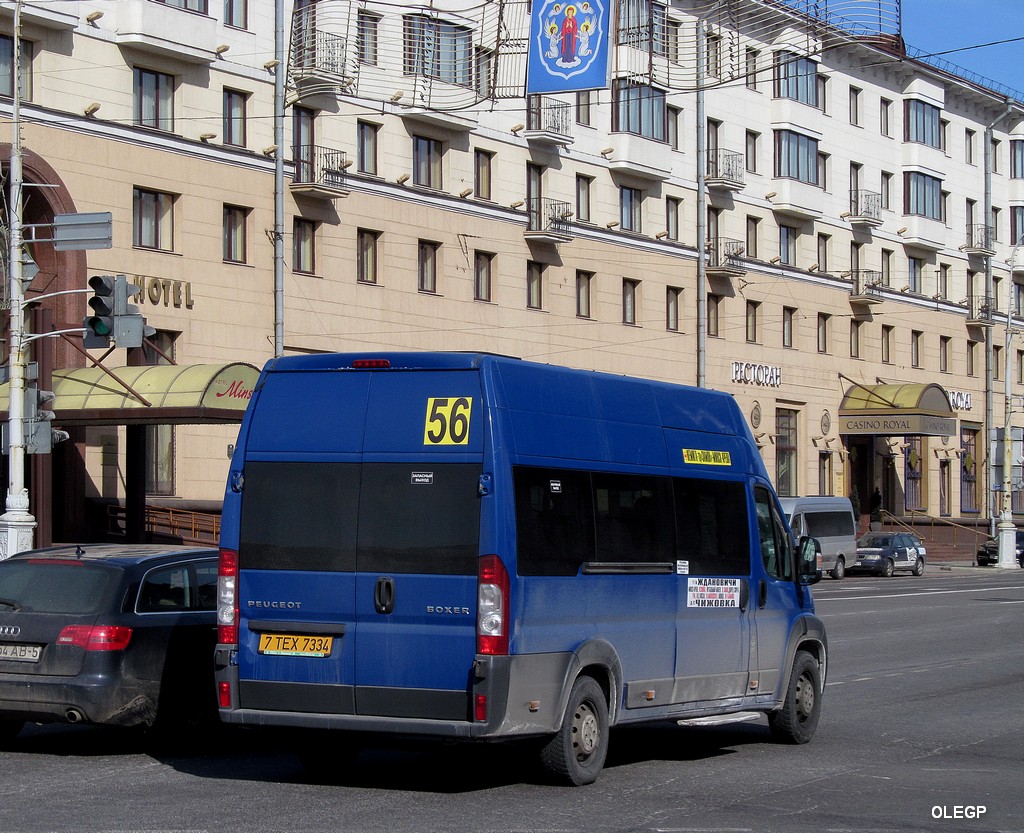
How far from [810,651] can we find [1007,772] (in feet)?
6.90

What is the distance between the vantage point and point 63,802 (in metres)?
9.24

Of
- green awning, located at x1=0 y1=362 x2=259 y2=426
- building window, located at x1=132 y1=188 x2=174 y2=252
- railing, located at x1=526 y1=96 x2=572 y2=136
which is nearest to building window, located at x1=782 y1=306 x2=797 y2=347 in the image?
railing, located at x1=526 y1=96 x2=572 y2=136

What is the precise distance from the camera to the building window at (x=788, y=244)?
58.8 meters

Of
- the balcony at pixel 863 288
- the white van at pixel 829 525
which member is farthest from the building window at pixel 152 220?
the balcony at pixel 863 288

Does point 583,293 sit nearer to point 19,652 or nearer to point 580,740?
point 19,652

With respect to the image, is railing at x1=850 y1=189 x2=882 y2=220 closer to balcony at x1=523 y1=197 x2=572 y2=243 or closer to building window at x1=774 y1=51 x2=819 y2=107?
building window at x1=774 y1=51 x2=819 y2=107

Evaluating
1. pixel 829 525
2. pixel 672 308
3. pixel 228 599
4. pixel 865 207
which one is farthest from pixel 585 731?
pixel 865 207

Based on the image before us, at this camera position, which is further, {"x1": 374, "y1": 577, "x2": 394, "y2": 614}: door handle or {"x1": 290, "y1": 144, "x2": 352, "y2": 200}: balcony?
{"x1": 290, "y1": 144, "x2": 352, "y2": 200}: balcony

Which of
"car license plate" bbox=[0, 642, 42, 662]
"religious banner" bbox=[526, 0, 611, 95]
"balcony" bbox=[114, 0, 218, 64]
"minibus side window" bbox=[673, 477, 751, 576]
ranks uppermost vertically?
"balcony" bbox=[114, 0, 218, 64]

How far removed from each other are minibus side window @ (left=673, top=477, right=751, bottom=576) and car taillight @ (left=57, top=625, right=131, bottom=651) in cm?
383

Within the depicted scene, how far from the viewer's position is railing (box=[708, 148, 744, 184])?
54.6m

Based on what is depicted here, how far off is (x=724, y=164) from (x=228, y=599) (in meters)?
47.0

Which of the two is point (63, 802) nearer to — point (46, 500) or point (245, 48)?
point (46, 500)

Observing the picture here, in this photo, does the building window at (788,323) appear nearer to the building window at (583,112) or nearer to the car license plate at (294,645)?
the building window at (583,112)
